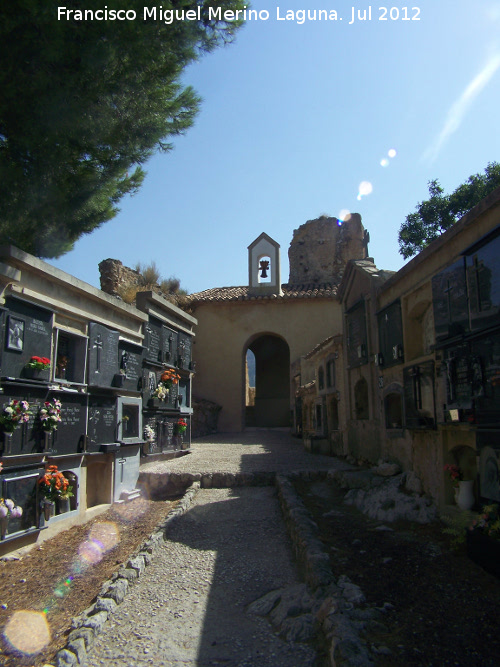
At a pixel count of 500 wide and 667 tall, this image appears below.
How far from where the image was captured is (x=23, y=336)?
20.7 feet

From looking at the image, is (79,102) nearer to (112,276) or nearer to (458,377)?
(458,377)

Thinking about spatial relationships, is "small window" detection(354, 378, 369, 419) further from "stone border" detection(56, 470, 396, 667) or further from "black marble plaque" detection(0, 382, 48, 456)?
"black marble plaque" detection(0, 382, 48, 456)

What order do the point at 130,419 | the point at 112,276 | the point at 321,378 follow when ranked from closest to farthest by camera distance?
1. the point at 130,419
2. the point at 321,378
3. the point at 112,276

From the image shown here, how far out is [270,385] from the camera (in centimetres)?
2747

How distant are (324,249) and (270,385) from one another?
7.67m

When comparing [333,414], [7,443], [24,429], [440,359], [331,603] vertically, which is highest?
[440,359]

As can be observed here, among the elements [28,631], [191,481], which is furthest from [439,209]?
[28,631]

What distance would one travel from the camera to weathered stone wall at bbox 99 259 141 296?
17413 mm

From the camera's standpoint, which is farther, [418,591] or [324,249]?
[324,249]

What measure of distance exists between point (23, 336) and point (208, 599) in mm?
3736

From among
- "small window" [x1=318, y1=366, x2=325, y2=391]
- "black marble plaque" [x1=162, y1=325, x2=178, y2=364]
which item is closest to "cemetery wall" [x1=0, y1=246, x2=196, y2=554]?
"black marble plaque" [x1=162, y1=325, x2=178, y2=364]

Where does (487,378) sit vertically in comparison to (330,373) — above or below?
below

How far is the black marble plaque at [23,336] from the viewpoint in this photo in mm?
6022

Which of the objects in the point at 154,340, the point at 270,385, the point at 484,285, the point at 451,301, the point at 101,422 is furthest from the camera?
the point at 270,385
